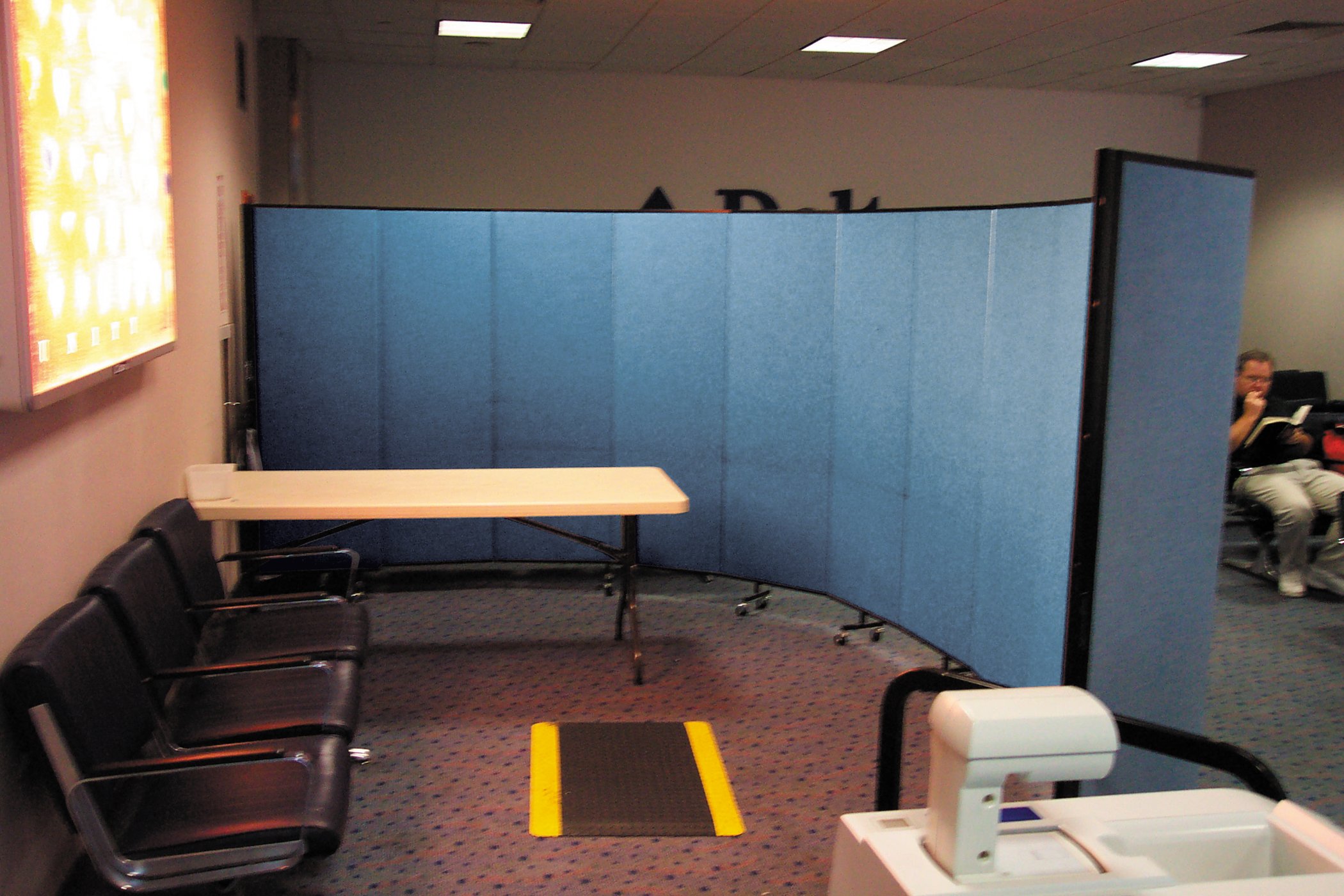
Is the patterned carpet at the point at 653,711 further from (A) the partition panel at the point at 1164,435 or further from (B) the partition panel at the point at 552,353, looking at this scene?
(A) the partition panel at the point at 1164,435

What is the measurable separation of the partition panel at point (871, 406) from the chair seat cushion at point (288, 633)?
222cm

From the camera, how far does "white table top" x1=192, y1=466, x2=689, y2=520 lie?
3674mm

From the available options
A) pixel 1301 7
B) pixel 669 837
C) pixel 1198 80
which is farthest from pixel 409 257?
pixel 1198 80

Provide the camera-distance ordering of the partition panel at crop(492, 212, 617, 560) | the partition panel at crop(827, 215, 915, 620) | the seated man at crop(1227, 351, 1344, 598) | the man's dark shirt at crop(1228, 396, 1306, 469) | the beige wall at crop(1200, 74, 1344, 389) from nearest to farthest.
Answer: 1. the partition panel at crop(827, 215, 915, 620)
2. the partition panel at crop(492, 212, 617, 560)
3. the seated man at crop(1227, 351, 1344, 598)
4. the man's dark shirt at crop(1228, 396, 1306, 469)
5. the beige wall at crop(1200, 74, 1344, 389)

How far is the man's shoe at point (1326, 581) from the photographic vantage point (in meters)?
5.56

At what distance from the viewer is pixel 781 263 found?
16.3 feet

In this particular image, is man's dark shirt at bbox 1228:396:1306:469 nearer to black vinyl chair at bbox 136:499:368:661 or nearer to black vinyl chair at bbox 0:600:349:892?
black vinyl chair at bbox 136:499:368:661

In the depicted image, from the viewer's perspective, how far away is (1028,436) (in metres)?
3.71

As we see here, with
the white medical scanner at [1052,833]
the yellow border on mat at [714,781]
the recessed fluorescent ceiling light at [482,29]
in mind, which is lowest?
the yellow border on mat at [714,781]

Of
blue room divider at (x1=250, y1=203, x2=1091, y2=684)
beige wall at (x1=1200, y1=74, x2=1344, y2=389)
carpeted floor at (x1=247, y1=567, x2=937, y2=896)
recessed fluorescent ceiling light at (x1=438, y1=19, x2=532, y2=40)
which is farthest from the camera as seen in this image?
beige wall at (x1=1200, y1=74, x2=1344, y2=389)

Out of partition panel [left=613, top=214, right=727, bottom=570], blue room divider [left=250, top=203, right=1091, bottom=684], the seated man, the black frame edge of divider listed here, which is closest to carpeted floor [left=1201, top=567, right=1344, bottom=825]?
the seated man

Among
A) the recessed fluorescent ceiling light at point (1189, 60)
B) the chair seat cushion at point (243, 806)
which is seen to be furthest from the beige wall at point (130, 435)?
the recessed fluorescent ceiling light at point (1189, 60)

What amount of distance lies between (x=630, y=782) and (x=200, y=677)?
129cm

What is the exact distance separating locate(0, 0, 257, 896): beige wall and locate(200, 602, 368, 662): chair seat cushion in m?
0.45
